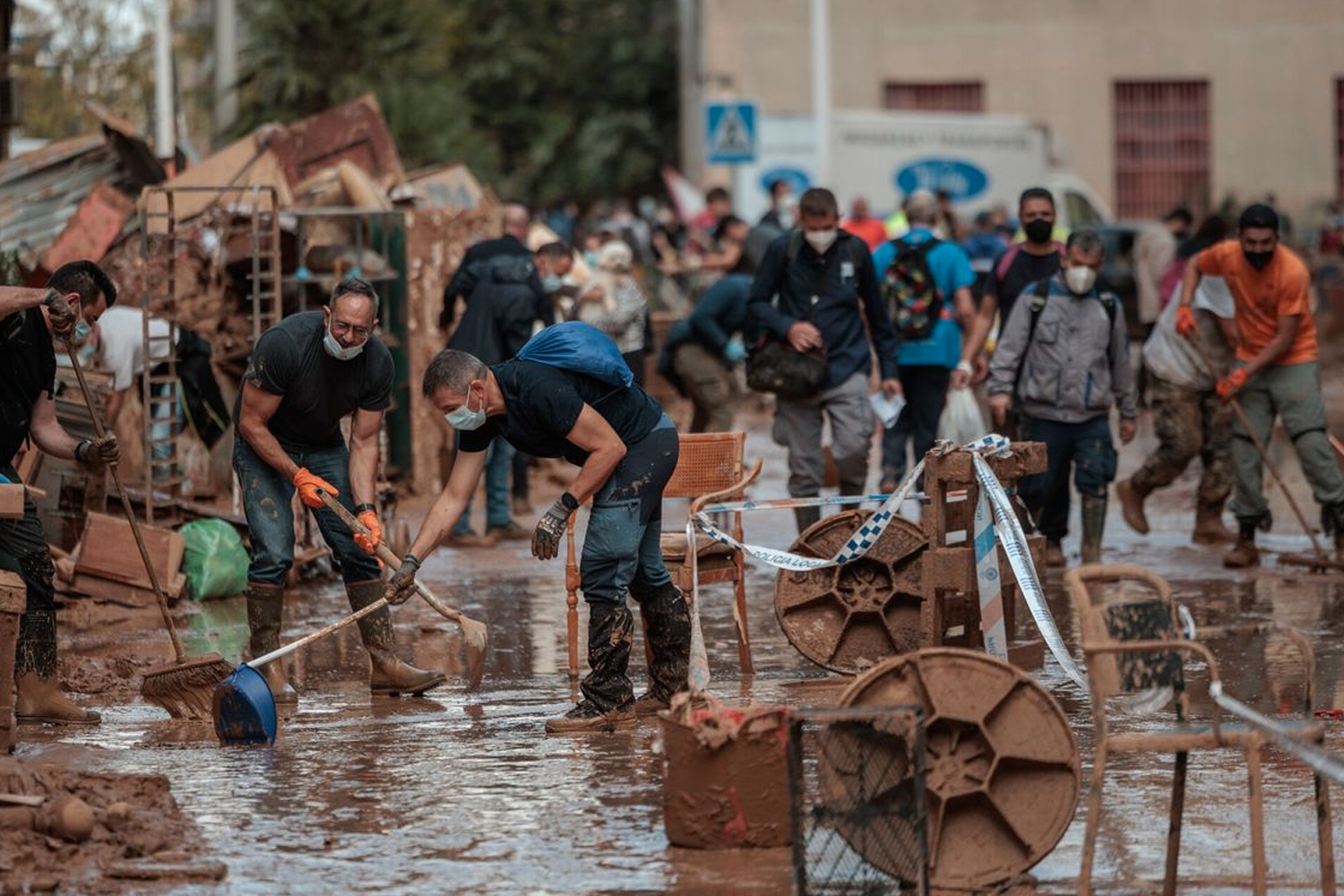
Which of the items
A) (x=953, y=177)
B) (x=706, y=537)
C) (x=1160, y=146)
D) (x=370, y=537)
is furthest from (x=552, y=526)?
(x=1160, y=146)

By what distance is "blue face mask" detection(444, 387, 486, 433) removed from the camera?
7.76 meters

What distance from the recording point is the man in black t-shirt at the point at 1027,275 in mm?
12109

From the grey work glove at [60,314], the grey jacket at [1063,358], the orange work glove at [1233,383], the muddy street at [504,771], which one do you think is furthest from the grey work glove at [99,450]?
the orange work glove at [1233,383]

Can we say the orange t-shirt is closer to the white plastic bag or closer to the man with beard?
the man with beard

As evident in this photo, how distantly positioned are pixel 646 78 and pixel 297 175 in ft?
78.6

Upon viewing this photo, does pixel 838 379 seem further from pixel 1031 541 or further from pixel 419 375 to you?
pixel 419 375

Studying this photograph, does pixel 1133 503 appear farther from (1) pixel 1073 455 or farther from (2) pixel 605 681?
(2) pixel 605 681

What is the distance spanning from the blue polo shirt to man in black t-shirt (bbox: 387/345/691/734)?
189 inches

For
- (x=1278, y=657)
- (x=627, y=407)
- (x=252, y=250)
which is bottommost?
(x=1278, y=657)

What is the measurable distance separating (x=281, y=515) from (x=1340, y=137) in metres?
31.7

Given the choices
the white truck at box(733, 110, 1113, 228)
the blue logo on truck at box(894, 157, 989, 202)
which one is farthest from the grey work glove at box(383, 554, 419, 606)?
the blue logo on truck at box(894, 157, 989, 202)

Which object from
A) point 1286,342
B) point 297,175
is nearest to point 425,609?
point 1286,342

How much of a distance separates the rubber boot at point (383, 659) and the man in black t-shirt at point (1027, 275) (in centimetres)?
426

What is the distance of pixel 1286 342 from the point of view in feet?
38.4
